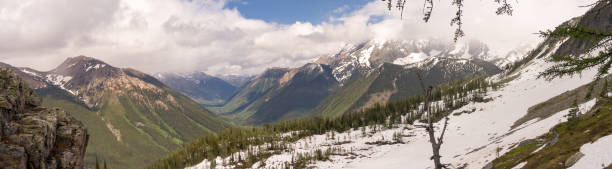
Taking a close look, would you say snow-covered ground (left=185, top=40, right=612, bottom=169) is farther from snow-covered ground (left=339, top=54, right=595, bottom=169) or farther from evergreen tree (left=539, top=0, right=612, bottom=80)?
evergreen tree (left=539, top=0, right=612, bottom=80)

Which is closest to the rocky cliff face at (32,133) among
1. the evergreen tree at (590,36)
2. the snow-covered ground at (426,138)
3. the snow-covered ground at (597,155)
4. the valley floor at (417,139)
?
the evergreen tree at (590,36)

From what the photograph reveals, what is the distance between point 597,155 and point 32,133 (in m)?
49.5

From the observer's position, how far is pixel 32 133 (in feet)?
108

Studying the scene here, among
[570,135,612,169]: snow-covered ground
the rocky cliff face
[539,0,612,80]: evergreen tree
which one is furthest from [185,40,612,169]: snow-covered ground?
the rocky cliff face

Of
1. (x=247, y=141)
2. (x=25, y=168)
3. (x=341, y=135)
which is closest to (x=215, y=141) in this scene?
(x=247, y=141)

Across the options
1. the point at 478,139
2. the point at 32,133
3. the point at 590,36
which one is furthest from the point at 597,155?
the point at 478,139

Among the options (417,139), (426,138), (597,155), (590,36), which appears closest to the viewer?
(590,36)

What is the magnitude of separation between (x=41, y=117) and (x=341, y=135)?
111 metres

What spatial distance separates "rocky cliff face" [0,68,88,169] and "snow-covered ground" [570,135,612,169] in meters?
45.0

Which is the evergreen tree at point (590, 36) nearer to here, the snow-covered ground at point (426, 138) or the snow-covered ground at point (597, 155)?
the snow-covered ground at point (597, 155)

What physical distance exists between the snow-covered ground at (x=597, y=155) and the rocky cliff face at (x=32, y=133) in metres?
45.0

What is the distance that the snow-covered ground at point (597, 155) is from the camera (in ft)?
50.0

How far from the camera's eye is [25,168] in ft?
97.8

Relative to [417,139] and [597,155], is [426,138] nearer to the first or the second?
[417,139]
